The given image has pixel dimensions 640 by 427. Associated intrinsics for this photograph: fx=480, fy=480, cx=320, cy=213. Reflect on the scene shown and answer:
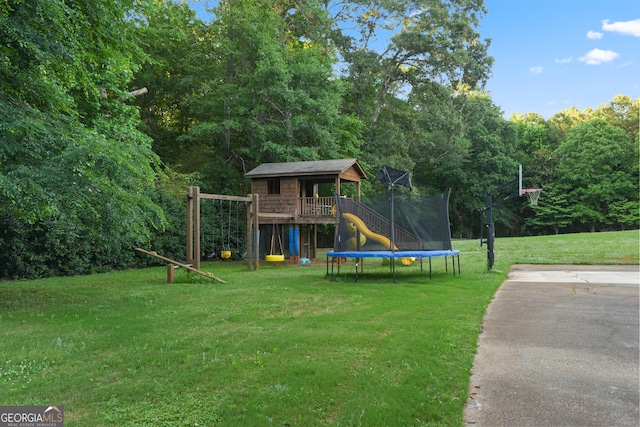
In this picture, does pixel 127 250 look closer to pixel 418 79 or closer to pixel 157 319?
pixel 157 319

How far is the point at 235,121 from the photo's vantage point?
78.6 ft

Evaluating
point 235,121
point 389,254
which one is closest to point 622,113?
point 235,121

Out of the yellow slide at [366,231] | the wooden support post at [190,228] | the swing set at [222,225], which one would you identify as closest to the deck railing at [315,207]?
the swing set at [222,225]

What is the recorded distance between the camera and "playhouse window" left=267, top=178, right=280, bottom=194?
21.8 m

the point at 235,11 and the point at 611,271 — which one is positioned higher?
the point at 235,11

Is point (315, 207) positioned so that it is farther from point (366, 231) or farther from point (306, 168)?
point (366, 231)

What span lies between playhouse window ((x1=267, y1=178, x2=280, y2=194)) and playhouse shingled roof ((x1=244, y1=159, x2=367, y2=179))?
0.72 m

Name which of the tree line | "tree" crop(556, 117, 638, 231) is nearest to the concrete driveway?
the tree line

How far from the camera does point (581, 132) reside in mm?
45406

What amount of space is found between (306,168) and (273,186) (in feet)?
8.21

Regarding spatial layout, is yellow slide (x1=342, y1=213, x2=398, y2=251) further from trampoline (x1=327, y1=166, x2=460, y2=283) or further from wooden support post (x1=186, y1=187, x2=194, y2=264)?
wooden support post (x1=186, y1=187, x2=194, y2=264)

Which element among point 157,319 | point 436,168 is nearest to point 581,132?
point 436,168

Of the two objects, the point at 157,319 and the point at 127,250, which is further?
the point at 127,250

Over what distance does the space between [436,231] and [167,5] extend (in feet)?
67.0
